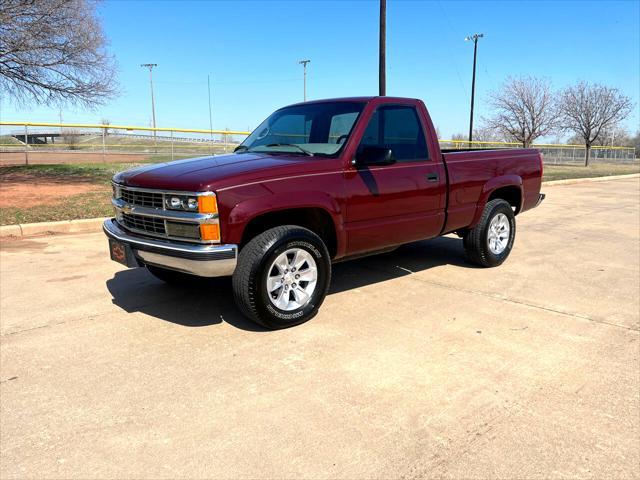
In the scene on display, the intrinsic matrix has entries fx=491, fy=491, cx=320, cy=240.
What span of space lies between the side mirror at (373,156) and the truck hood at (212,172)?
336 mm

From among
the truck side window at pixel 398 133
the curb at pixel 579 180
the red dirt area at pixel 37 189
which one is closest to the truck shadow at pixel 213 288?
the truck side window at pixel 398 133

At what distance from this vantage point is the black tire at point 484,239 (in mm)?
5871

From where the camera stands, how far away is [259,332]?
13.2ft

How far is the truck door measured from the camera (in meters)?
4.48

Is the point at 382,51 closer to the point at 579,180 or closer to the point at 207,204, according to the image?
the point at 579,180

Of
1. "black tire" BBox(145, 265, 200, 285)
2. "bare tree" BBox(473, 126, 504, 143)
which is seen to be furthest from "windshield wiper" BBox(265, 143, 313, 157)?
"bare tree" BBox(473, 126, 504, 143)

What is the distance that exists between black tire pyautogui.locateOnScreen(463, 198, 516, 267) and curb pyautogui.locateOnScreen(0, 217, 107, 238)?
6.12 metres

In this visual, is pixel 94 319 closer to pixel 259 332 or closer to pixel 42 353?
pixel 42 353

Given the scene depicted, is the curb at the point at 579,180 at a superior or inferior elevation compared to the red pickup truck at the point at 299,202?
inferior

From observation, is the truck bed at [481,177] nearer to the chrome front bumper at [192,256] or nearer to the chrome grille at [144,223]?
the chrome front bumper at [192,256]

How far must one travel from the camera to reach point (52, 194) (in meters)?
11.1

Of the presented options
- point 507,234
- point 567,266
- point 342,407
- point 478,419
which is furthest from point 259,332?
point 567,266

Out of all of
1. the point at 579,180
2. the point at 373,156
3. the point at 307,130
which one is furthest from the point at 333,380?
the point at 579,180

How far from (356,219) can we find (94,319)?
97.2 inches
